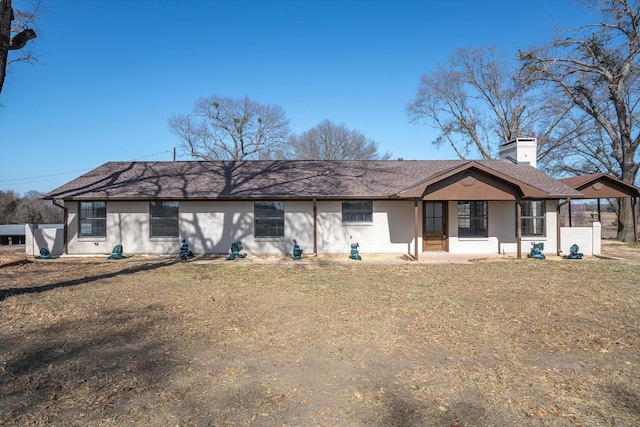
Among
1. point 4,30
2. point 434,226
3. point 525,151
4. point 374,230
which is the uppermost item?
point 4,30

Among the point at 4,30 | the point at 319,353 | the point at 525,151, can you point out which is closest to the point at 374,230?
the point at 525,151

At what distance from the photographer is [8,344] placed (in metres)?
5.33

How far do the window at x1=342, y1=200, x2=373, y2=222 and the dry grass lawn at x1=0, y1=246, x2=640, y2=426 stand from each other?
20.3 feet

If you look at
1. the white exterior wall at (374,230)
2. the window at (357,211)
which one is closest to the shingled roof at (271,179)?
the window at (357,211)

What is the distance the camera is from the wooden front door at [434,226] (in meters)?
16.1

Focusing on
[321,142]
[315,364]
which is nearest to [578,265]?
[315,364]

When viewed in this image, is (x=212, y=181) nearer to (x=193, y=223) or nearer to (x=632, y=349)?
(x=193, y=223)

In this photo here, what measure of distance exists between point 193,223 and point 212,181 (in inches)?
89.0

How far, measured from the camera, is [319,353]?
17.0 ft

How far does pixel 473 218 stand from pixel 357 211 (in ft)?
15.6

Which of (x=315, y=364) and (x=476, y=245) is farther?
(x=476, y=245)

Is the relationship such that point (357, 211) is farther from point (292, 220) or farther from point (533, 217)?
point (533, 217)

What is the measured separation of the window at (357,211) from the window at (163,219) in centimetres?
692

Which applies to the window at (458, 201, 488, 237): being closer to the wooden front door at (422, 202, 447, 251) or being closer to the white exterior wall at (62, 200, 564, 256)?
the white exterior wall at (62, 200, 564, 256)
